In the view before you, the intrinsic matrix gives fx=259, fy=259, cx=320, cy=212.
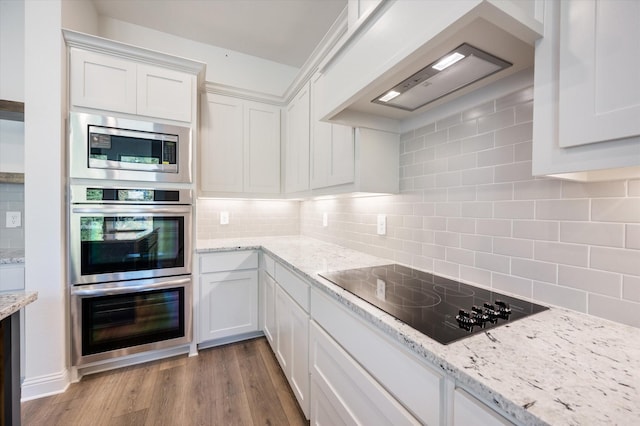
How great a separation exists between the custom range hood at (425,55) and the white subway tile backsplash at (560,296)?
2.62 feet

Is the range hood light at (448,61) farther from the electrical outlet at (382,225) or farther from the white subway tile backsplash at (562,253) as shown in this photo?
the electrical outlet at (382,225)

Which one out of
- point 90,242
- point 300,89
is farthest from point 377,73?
point 90,242

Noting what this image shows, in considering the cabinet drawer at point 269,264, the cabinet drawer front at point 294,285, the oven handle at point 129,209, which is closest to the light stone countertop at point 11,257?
the oven handle at point 129,209

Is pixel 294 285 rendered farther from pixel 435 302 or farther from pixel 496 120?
pixel 496 120

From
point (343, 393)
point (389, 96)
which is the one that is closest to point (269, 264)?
point (343, 393)

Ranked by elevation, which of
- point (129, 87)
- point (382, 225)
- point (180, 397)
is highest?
point (129, 87)

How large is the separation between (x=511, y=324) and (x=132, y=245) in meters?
2.27

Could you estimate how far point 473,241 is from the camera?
1186 millimetres

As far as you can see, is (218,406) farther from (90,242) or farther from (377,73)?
(377,73)

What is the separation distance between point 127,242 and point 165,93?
3.82 ft

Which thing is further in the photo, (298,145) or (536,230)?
(298,145)

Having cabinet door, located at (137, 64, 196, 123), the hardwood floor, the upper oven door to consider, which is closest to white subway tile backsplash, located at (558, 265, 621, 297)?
the hardwood floor

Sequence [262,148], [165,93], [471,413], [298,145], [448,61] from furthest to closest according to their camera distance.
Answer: [262,148]
[298,145]
[165,93]
[448,61]
[471,413]

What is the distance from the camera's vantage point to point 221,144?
2.41 meters
